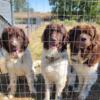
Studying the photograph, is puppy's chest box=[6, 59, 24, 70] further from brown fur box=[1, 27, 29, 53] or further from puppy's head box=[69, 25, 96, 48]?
puppy's head box=[69, 25, 96, 48]

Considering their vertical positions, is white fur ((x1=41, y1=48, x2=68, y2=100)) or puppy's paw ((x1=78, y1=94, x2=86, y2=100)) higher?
white fur ((x1=41, y1=48, x2=68, y2=100))

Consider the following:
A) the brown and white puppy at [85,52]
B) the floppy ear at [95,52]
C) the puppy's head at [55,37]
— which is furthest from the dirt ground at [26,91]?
the puppy's head at [55,37]

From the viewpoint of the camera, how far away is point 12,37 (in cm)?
441

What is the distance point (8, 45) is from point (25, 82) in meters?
0.99

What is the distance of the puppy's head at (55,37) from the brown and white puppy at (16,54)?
0.39 meters

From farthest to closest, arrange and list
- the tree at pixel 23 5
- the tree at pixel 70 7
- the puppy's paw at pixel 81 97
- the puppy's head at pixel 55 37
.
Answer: the tree at pixel 23 5
the tree at pixel 70 7
the puppy's paw at pixel 81 97
the puppy's head at pixel 55 37

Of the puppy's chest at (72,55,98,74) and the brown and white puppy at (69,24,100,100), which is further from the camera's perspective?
the puppy's chest at (72,55,98,74)

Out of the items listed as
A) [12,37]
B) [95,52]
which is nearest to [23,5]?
[12,37]

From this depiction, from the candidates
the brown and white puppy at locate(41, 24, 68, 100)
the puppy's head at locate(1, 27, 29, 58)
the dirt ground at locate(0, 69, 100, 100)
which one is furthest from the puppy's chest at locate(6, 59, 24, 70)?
the dirt ground at locate(0, 69, 100, 100)

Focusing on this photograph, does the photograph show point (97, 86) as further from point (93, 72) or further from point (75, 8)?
point (75, 8)

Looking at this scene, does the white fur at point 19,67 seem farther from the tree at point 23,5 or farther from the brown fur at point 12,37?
the tree at point 23,5

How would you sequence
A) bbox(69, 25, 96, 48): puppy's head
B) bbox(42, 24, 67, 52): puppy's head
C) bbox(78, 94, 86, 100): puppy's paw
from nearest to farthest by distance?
bbox(42, 24, 67, 52): puppy's head
bbox(69, 25, 96, 48): puppy's head
bbox(78, 94, 86, 100): puppy's paw

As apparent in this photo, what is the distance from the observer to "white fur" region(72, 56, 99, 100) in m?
4.57

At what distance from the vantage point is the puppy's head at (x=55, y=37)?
4.23m
